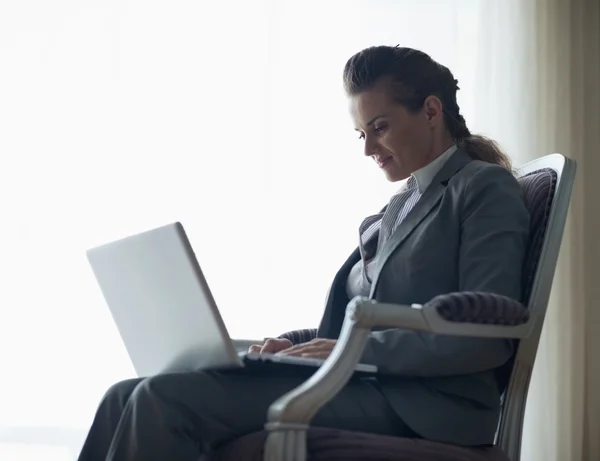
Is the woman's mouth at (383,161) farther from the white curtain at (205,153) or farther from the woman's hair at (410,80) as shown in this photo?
the white curtain at (205,153)

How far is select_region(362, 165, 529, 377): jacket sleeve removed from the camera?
1.22 meters

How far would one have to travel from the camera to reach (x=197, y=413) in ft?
3.72

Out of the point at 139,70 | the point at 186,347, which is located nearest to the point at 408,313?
the point at 186,347

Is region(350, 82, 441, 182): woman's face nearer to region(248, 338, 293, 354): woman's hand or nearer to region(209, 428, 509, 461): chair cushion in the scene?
A: region(248, 338, 293, 354): woman's hand

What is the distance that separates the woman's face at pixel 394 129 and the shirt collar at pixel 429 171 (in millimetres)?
23

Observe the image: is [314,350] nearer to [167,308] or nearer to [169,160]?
[167,308]

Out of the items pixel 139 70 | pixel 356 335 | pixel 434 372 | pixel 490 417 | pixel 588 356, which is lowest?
pixel 588 356

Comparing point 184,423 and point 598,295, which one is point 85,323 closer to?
point 184,423

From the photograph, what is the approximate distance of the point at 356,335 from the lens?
1066 mm

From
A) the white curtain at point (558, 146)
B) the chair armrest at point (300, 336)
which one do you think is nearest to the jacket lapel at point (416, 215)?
the chair armrest at point (300, 336)

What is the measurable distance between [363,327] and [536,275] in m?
0.38

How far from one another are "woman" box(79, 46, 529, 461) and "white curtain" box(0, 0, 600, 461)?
0.71m

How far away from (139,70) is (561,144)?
47.1 inches

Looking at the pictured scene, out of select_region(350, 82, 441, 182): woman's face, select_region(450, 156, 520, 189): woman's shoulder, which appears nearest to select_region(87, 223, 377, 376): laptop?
select_region(450, 156, 520, 189): woman's shoulder
